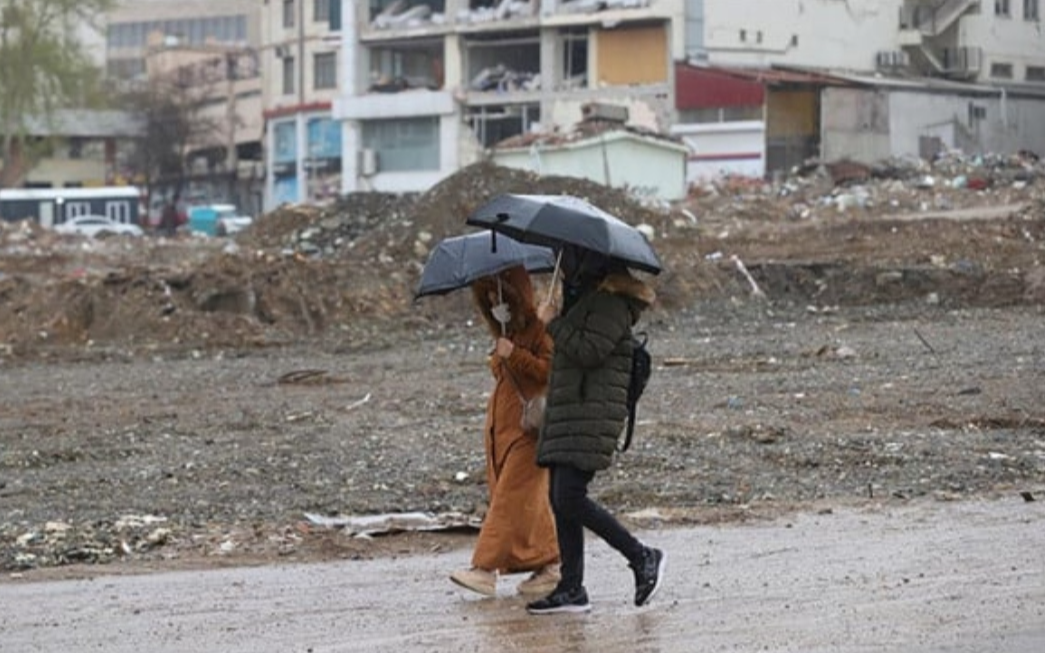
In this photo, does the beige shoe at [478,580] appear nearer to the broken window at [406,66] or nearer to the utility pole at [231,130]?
the broken window at [406,66]

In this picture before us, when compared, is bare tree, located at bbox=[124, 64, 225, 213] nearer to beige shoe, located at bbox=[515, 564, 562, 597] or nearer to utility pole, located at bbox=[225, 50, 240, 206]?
utility pole, located at bbox=[225, 50, 240, 206]

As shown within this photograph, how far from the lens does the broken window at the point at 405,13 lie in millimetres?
74812

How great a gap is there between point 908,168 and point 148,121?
50.5 meters

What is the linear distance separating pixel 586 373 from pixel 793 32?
6054 cm

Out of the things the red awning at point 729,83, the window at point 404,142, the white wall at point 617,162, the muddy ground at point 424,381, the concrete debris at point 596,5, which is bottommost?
the muddy ground at point 424,381

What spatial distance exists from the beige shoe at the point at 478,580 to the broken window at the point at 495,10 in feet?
205

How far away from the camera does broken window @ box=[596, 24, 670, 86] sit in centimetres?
6794

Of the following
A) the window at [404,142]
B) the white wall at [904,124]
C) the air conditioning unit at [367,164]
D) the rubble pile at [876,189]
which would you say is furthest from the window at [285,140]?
the rubble pile at [876,189]

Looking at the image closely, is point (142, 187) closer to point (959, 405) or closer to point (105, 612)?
point (959, 405)

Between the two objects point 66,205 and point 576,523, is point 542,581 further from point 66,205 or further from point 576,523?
point 66,205

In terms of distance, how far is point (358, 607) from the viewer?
9266 mm

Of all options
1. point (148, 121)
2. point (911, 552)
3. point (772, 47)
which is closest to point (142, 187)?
point (148, 121)

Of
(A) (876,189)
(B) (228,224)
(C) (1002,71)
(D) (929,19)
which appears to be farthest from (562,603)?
(C) (1002,71)

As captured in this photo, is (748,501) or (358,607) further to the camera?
(748,501)
